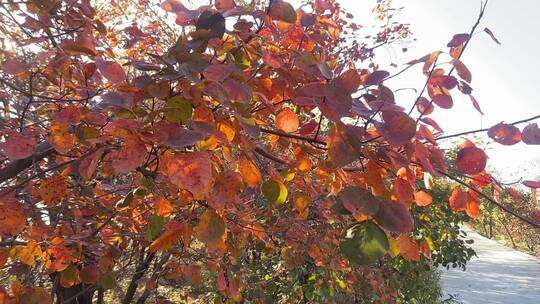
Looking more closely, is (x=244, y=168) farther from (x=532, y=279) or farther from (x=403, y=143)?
(x=532, y=279)

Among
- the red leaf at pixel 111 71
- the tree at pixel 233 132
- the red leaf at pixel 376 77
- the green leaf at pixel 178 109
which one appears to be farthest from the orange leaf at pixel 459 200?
the red leaf at pixel 111 71

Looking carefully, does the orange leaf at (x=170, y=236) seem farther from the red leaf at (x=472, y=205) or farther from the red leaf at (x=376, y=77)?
the red leaf at (x=472, y=205)

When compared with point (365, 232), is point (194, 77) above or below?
above

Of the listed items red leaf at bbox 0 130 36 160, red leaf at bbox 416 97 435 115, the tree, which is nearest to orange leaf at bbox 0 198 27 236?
the tree

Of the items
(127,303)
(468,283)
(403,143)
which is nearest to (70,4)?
(403,143)

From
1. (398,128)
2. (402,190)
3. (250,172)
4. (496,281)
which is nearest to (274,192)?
(250,172)

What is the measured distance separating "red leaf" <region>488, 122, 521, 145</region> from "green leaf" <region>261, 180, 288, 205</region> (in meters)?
0.48

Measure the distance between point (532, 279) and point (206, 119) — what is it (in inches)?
412

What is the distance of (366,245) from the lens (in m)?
0.72

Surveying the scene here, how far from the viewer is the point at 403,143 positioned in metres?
0.74

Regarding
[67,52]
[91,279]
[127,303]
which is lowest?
[127,303]

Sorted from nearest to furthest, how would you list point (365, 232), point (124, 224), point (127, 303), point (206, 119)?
point (365, 232) < point (206, 119) < point (124, 224) < point (127, 303)

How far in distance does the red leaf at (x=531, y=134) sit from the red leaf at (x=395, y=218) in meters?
0.32

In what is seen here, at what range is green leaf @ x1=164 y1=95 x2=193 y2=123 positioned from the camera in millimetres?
807
